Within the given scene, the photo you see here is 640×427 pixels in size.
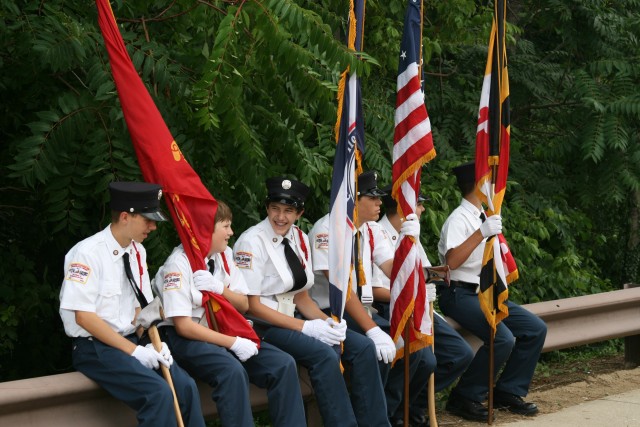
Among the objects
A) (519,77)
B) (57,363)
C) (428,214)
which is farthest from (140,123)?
(519,77)

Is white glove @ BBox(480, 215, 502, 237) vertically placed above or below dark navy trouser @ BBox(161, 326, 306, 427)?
above

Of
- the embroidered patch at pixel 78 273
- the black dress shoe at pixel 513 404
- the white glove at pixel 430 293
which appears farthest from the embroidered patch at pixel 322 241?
the embroidered patch at pixel 78 273

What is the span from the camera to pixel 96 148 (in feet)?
23.5

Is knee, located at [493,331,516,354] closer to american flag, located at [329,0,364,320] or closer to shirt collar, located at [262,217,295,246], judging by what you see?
american flag, located at [329,0,364,320]

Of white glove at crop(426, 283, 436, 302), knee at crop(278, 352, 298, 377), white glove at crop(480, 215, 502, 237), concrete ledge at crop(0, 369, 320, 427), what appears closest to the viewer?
concrete ledge at crop(0, 369, 320, 427)

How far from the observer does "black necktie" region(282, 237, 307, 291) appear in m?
7.19

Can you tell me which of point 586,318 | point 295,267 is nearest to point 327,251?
point 295,267

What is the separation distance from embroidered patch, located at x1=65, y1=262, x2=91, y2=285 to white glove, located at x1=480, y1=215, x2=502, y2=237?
9.69 ft

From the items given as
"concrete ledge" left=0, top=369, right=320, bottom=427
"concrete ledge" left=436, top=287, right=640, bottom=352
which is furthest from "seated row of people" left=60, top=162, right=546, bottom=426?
"concrete ledge" left=436, top=287, right=640, bottom=352

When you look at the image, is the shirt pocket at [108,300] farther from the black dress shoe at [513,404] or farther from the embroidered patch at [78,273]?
the black dress shoe at [513,404]

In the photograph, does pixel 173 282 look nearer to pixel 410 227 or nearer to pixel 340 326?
pixel 340 326

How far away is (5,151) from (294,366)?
265cm

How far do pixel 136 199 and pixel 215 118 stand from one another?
1041mm

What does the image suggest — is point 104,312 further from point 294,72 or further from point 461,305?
point 461,305
